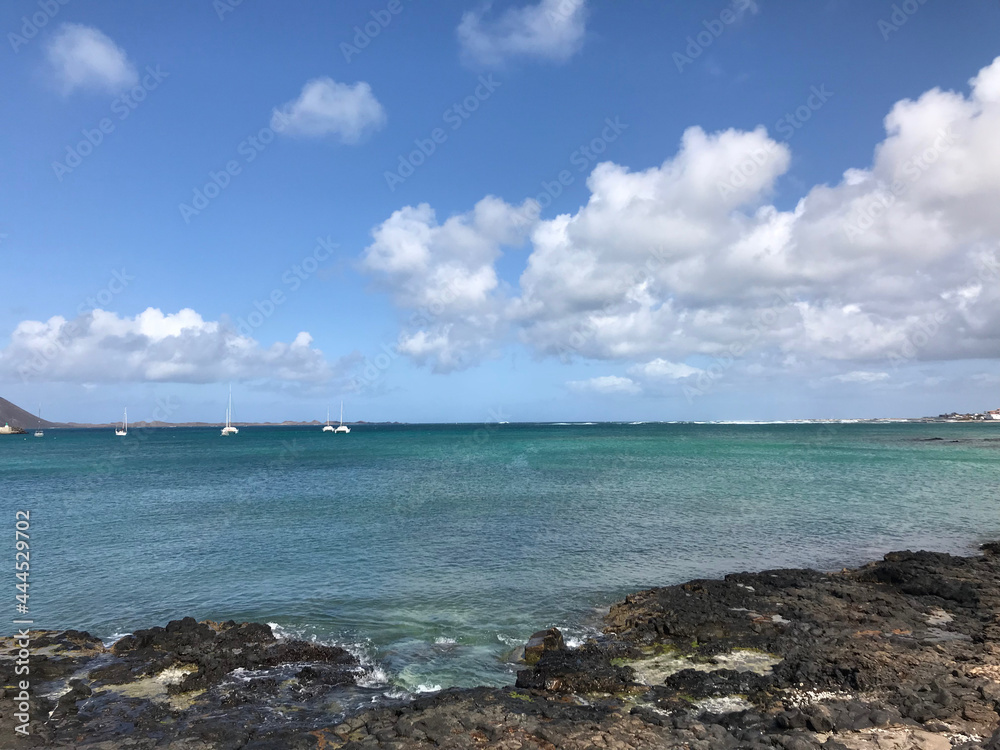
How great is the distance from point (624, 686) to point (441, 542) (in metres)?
18.3

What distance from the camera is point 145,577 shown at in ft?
82.7

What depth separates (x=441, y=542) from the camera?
30.8 meters

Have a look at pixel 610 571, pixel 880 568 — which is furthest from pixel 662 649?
pixel 880 568

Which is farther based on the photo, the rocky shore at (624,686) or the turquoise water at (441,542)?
the turquoise water at (441,542)

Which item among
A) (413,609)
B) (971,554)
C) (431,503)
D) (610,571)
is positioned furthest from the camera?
(431,503)

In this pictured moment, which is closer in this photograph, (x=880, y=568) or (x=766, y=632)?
(x=766, y=632)

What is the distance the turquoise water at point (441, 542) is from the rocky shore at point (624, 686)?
2044 millimetres

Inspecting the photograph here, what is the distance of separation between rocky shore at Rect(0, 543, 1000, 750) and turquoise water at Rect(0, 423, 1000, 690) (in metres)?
2.04

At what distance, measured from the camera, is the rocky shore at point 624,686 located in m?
11.0

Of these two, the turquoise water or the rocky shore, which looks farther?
the turquoise water

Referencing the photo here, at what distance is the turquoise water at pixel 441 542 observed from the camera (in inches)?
Answer: 778

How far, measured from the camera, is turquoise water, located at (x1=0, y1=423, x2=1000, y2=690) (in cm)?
1977

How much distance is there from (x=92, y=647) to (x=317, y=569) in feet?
31.3

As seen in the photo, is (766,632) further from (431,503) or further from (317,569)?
(431,503)
